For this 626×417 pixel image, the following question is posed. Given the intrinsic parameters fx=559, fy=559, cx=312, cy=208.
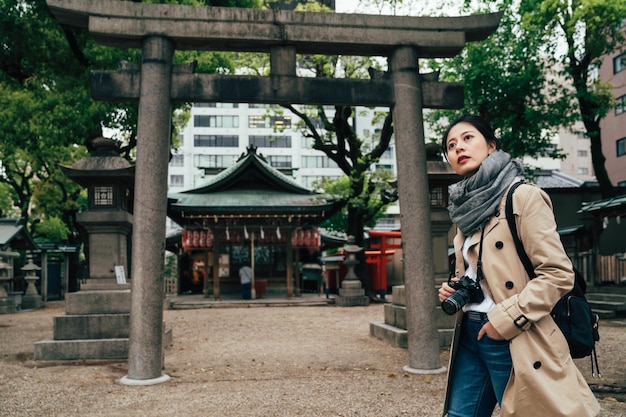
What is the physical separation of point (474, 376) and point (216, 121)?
→ 175 feet

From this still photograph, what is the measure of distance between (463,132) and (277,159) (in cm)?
5179

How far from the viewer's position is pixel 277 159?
5412 cm

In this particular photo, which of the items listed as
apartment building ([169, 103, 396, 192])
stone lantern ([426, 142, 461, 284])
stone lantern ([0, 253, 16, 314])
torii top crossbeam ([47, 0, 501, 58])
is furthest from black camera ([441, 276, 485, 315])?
apartment building ([169, 103, 396, 192])

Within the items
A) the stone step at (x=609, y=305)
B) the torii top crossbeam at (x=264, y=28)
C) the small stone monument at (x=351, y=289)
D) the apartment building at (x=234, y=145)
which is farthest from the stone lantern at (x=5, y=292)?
the apartment building at (x=234, y=145)

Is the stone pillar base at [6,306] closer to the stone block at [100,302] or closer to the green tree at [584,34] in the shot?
the stone block at [100,302]

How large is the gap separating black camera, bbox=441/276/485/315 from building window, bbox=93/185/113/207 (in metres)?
8.12

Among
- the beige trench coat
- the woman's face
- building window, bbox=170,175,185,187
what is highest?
building window, bbox=170,175,185,187

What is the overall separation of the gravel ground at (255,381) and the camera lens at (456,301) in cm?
295

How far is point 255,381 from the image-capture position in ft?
21.5

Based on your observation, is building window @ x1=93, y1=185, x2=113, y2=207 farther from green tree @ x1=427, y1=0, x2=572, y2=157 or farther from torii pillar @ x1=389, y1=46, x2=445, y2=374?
green tree @ x1=427, y1=0, x2=572, y2=157

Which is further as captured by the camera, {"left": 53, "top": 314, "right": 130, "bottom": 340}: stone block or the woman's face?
{"left": 53, "top": 314, "right": 130, "bottom": 340}: stone block

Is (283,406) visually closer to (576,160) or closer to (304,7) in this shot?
(304,7)

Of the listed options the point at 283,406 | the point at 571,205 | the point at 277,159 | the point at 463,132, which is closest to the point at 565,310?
the point at 463,132

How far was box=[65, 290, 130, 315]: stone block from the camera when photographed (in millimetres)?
8648
